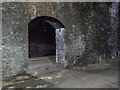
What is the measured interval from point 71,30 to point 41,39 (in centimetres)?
345

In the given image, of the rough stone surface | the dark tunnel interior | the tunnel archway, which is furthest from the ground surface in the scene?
the dark tunnel interior

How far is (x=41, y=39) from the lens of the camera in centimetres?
828

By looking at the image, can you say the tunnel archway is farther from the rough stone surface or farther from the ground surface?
the ground surface

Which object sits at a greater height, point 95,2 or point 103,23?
point 95,2

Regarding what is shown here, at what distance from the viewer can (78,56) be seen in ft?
17.7

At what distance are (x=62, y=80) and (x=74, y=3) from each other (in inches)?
113

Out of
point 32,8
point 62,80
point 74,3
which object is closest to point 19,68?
point 62,80

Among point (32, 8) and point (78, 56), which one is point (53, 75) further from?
point (32, 8)

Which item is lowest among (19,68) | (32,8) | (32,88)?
(32,88)

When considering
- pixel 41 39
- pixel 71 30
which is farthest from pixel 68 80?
pixel 41 39

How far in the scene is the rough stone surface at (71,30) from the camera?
3.93m

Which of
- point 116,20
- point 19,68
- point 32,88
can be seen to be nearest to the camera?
point 32,88

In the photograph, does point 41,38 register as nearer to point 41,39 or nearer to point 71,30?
point 41,39

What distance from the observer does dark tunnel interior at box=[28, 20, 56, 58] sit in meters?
7.94
